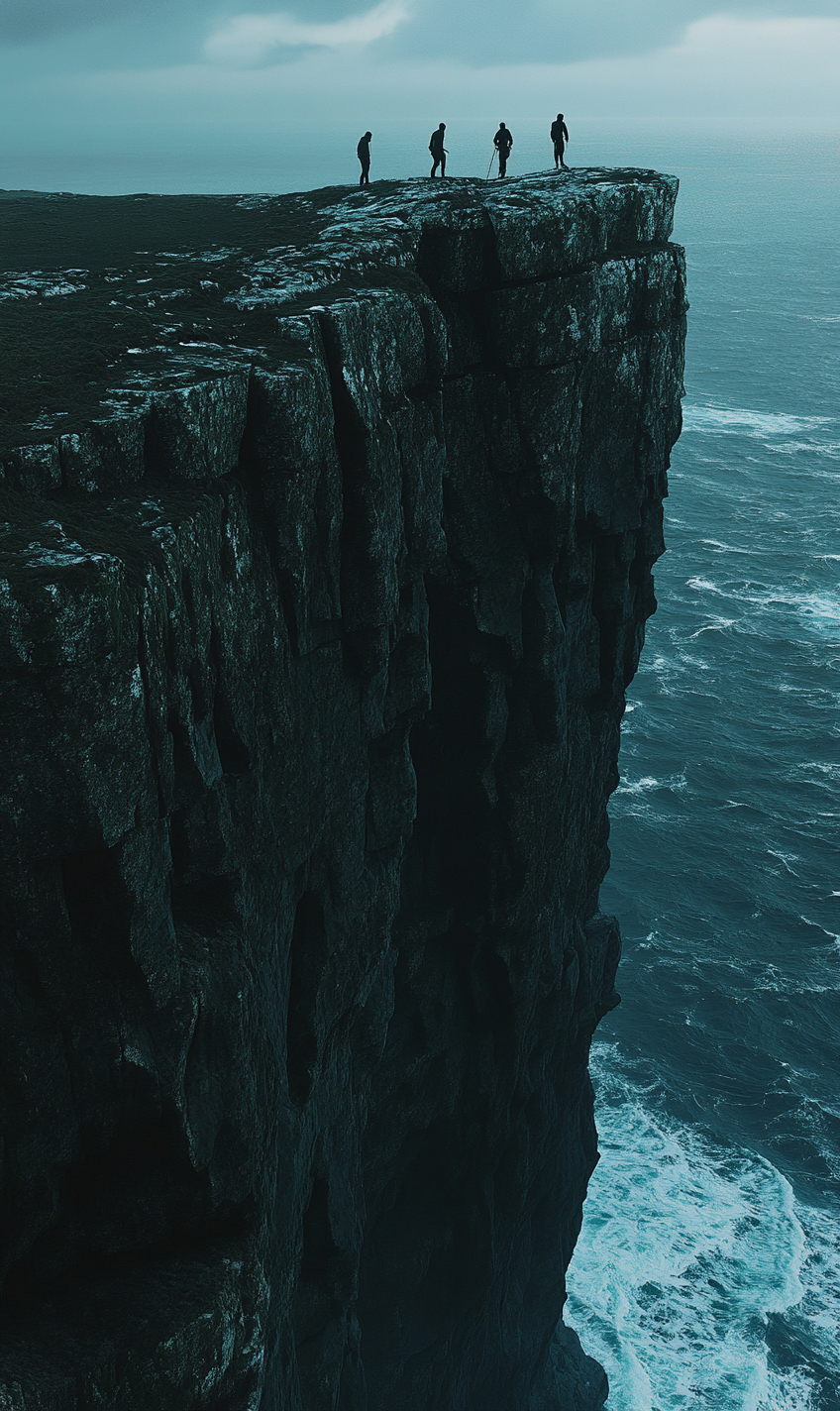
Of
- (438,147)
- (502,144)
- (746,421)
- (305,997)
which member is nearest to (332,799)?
(305,997)

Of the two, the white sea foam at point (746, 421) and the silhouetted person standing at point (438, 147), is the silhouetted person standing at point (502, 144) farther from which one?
the white sea foam at point (746, 421)

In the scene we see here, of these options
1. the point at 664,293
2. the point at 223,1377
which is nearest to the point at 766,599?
the point at 664,293

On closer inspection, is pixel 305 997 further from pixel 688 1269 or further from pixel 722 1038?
pixel 722 1038

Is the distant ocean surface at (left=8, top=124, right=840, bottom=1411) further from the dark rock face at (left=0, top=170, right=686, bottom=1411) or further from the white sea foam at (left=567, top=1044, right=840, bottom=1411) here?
the dark rock face at (left=0, top=170, right=686, bottom=1411)

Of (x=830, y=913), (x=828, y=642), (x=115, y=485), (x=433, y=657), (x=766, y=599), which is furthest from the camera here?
(x=766, y=599)

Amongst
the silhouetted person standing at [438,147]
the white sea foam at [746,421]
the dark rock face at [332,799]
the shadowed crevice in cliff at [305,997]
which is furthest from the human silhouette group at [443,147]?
the white sea foam at [746,421]

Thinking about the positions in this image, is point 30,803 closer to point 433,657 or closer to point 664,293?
point 433,657
